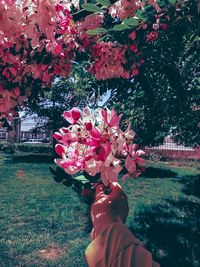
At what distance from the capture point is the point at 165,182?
1128 cm

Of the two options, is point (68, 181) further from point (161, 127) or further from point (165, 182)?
point (165, 182)

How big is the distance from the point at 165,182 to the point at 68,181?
10.3 metres

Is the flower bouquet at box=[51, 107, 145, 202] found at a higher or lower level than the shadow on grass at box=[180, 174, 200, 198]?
higher

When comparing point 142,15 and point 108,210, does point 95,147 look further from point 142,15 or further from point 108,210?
point 142,15

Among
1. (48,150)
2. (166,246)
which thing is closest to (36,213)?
(166,246)

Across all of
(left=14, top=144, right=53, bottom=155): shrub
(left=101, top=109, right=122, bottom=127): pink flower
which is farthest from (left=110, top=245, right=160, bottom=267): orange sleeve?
(left=14, top=144, right=53, bottom=155): shrub

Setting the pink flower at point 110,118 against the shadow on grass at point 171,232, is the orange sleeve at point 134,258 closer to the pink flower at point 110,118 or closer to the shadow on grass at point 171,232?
the pink flower at point 110,118

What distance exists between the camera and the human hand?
1236 millimetres

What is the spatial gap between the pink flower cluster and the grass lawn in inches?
138

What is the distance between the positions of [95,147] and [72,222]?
5.25m

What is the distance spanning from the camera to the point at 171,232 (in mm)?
5902

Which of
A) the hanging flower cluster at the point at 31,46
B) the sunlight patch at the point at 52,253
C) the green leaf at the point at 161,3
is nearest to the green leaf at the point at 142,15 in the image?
the green leaf at the point at 161,3

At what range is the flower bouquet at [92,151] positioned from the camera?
1264 mm

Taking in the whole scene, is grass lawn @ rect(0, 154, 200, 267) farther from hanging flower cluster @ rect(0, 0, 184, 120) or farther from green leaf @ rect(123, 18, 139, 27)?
green leaf @ rect(123, 18, 139, 27)
